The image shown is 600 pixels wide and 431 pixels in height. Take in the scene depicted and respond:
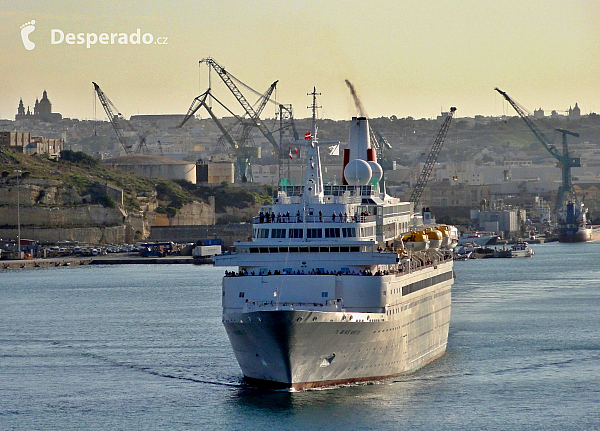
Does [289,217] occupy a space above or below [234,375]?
above

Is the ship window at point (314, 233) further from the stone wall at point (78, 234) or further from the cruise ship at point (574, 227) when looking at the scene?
the cruise ship at point (574, 227)

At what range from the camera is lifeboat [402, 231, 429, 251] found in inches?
1893

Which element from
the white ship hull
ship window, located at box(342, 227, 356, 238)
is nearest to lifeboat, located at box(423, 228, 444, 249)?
the white ship hull

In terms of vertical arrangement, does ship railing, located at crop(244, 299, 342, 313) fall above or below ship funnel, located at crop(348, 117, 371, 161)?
below

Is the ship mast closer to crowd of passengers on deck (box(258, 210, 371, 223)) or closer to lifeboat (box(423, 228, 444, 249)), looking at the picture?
crowd of passengers on deck (box(258, 210, 371, 223))

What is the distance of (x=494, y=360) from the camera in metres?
48.6

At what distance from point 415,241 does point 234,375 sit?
27.4ft

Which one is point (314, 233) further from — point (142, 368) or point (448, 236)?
point (448, 236)

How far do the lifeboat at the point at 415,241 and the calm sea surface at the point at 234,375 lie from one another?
4180 millimetres

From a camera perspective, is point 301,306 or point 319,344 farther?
point 301,306

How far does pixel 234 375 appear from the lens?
4475 cm

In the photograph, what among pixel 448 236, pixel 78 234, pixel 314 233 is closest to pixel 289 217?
pixel 314 233

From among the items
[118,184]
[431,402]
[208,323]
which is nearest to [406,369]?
[431,402]

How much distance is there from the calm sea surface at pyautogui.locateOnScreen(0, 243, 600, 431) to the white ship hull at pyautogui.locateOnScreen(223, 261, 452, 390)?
21.3 inches
